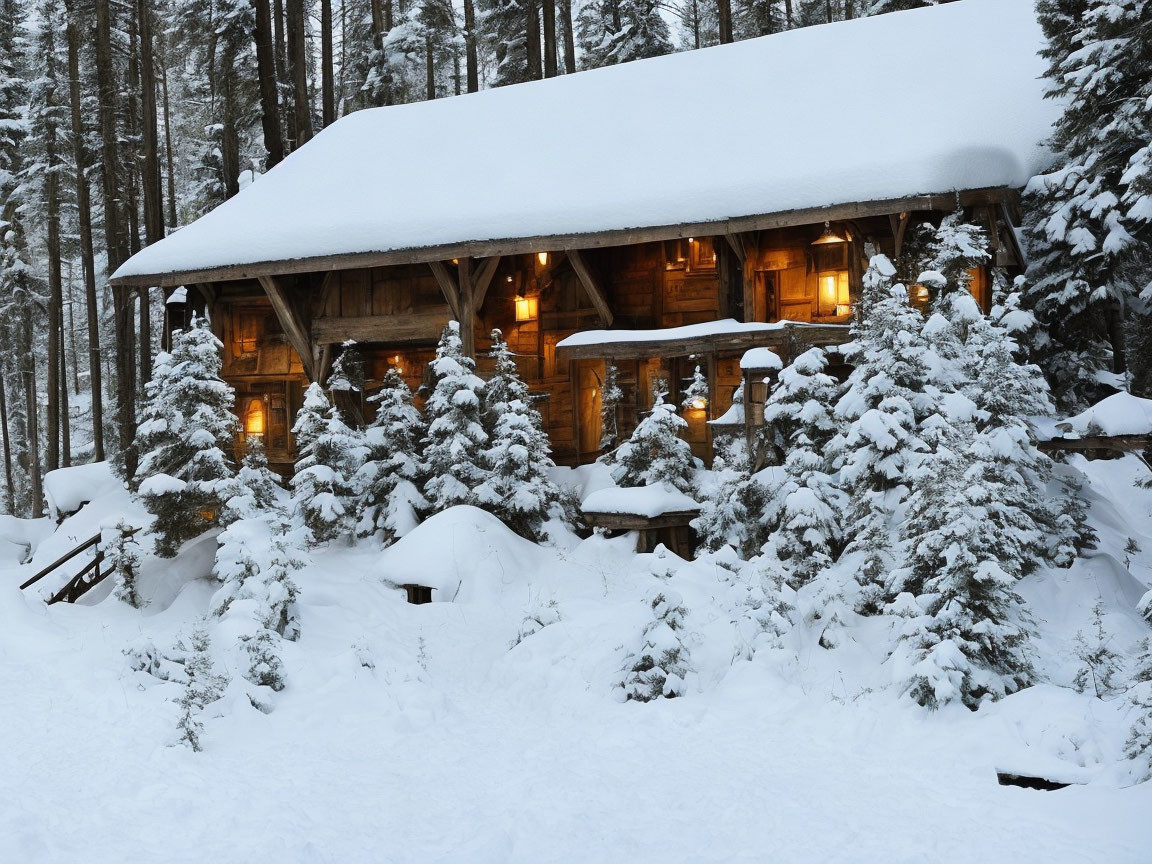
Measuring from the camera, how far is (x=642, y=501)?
15078mm

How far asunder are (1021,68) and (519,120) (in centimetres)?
1032

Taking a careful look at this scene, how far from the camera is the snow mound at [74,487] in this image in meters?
23.1

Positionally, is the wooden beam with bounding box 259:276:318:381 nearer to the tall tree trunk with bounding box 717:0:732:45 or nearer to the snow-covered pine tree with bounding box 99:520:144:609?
the snow-covered pine tree with bounding box 99:520:144:609

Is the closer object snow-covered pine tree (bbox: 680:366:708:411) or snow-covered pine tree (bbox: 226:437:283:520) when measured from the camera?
snow-covered pine tree (bbox: 226:437:283:520)

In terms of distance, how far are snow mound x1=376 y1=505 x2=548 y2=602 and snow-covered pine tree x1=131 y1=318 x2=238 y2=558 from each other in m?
3.46

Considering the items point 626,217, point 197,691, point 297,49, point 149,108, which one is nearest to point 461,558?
point 197,691

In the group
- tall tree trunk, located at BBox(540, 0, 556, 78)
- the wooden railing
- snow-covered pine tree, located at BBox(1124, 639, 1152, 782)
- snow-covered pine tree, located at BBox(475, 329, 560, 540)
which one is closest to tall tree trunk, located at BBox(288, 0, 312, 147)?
tall tree trunk, located at BBox(540, 0, 556, 78)

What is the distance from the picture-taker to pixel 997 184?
15.8 metres

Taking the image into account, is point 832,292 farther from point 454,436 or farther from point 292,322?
point 292,322

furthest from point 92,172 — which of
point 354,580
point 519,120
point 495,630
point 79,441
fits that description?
point 495,630

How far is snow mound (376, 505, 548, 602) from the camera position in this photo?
14383 mm

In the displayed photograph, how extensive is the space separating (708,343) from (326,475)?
21.2 ft

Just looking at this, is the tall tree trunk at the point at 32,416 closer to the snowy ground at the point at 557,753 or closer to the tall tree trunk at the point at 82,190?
the tall tree trunk at the point at 82,190

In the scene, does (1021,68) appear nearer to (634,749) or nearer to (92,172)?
(634,749)
